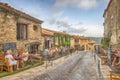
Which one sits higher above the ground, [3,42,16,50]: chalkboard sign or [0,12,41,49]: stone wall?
[0,12,41,49]: stone wall

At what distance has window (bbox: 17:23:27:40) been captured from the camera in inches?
762

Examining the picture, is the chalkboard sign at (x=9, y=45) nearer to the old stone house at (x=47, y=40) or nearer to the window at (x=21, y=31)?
the window at (x=21, y=31)

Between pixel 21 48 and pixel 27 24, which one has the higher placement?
pixel 27 24

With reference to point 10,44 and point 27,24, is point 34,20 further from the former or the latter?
point 10,44

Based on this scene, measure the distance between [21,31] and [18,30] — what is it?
669mm

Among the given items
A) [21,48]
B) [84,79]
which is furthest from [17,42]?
[84,79]

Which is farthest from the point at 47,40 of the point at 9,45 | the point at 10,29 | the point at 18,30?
the point at 9,45

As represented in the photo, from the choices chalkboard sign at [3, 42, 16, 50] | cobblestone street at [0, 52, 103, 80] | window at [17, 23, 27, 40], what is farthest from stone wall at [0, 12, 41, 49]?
cobblestone street at [0, 52, 103, 80]

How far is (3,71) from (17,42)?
5.43m

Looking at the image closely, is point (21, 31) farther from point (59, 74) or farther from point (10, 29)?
point (59, 74)

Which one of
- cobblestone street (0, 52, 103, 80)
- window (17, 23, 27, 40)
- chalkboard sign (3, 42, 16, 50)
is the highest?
window (17, 23, 27, 40)

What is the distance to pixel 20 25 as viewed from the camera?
19.7 metres

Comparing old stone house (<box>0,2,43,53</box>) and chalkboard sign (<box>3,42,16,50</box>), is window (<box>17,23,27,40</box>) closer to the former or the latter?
old stone house (<box>0,2,43,53</box>)

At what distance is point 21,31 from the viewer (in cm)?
2002
